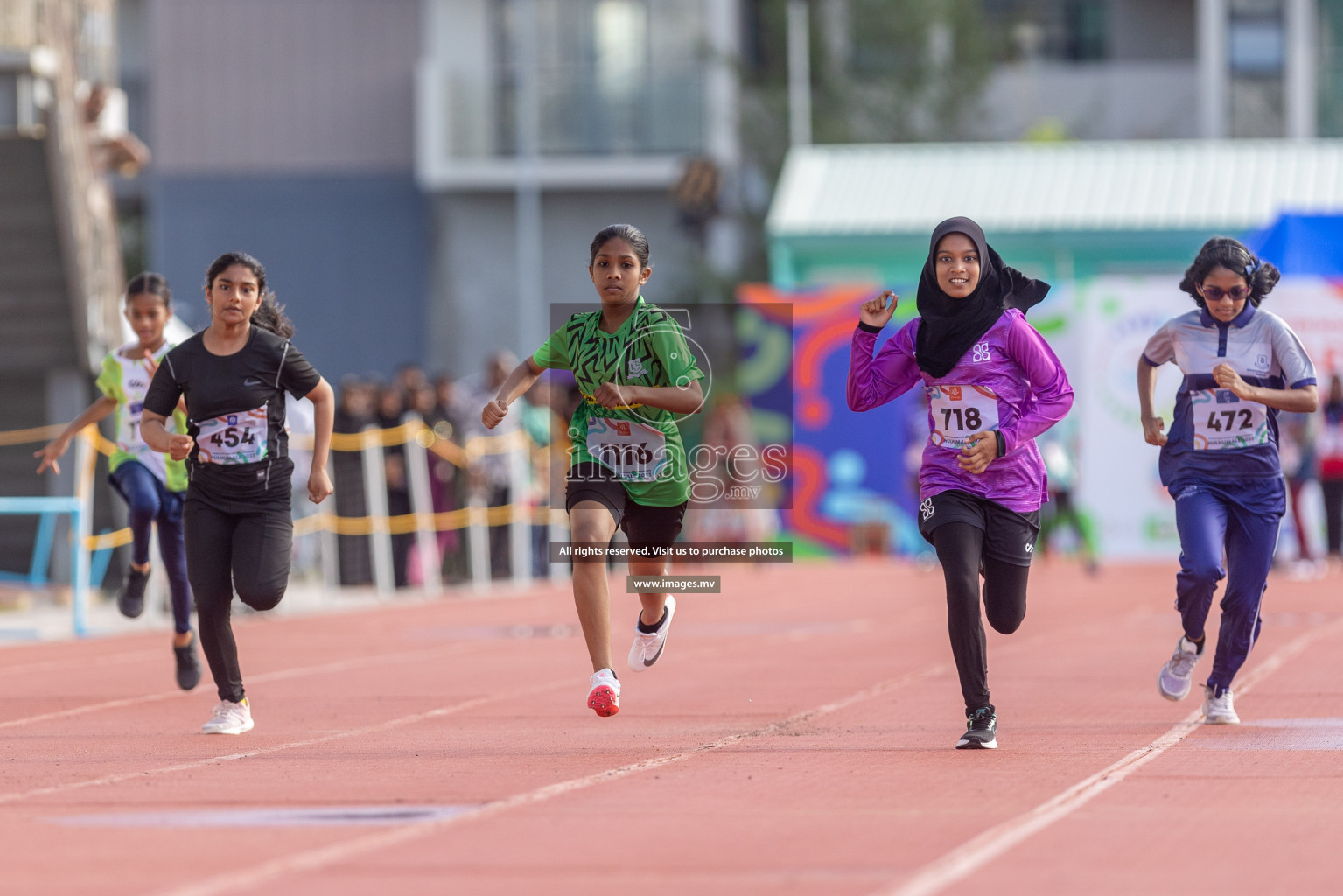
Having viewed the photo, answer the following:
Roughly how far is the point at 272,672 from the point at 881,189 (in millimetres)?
22234

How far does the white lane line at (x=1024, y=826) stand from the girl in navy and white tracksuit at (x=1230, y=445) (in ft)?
1.73

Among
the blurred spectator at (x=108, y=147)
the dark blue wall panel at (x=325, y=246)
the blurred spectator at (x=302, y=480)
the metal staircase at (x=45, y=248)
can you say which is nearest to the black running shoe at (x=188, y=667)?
the blurred spectator at (x=302, y=480)

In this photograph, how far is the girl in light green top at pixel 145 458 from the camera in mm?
11039

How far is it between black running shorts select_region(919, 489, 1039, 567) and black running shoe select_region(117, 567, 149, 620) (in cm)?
493

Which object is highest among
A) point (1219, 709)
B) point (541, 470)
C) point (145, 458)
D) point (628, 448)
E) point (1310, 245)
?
point (1310, 245)

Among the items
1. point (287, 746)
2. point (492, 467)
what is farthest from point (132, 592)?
point (492, 467)

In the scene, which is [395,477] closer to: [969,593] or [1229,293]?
[1229,293]

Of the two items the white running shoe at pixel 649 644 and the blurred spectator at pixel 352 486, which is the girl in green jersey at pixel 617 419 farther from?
the blurred spectator at pixel 352 486

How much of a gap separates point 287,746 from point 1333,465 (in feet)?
56.7

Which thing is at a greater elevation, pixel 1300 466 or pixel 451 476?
pixel 451 476

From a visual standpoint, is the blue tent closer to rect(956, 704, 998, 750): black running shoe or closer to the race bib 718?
the race bib 718

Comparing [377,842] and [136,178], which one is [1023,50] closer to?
[136,178]

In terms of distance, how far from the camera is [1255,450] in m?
9.44

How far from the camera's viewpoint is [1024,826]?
653cm
